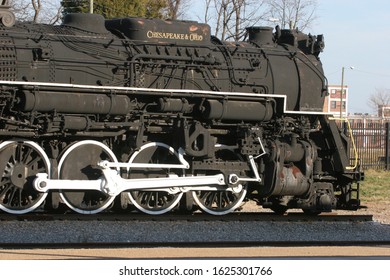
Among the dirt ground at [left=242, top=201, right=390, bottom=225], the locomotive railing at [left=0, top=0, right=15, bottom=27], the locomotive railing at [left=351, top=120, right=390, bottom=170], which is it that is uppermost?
the locomotive railing at [left=0, top=0, right=15, bottom=27]

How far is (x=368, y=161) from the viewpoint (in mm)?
33219

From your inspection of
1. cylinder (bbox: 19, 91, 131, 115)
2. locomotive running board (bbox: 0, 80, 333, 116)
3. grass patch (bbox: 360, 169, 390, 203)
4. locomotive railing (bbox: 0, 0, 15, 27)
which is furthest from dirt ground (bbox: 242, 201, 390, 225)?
locomotive railing (bbox: 0, 0, 15, 27)

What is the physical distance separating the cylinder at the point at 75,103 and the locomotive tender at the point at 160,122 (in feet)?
0.06

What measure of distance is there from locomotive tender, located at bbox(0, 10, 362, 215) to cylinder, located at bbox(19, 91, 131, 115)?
0.06 ft

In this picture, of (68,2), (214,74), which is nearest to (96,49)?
(214,74)

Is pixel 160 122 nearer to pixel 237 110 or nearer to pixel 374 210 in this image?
pixel 237 110

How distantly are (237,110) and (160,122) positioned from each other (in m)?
1.47

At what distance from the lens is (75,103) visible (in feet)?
45.6

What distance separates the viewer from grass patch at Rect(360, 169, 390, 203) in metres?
21.4

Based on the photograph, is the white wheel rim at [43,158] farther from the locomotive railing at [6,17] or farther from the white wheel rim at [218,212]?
the white wheel rim at [218,212]

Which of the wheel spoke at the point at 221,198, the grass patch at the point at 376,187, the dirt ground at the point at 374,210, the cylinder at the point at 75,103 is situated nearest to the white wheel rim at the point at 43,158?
the cylinder at the point at 75,103

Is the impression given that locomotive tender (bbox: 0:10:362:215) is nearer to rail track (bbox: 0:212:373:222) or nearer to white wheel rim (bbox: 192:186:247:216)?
white wheel rim (bbox: 192:186:247:216)

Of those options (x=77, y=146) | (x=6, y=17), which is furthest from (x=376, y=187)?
(x=6, y=17)
